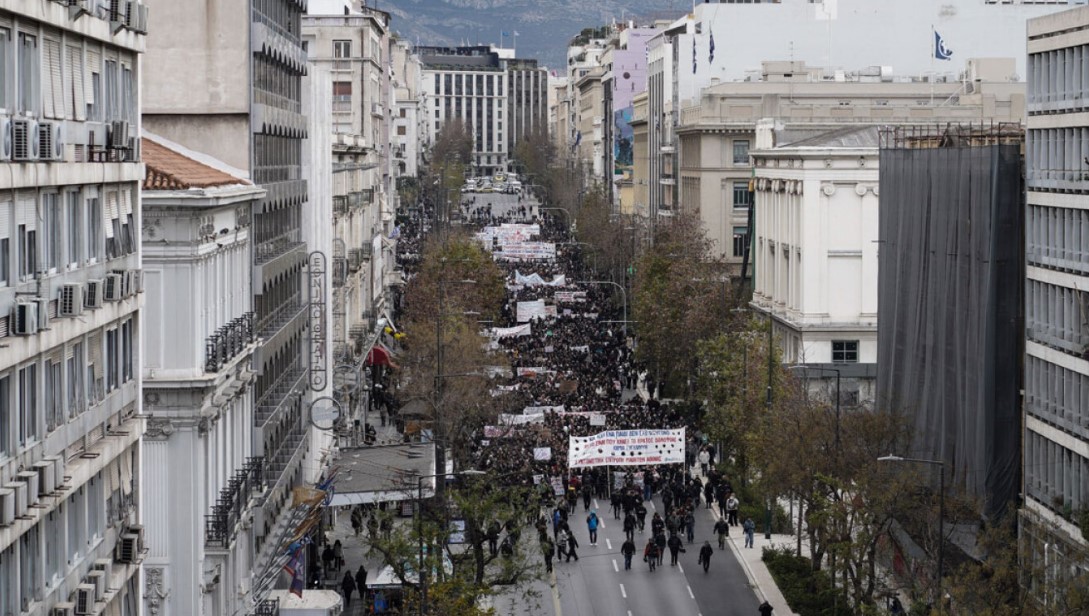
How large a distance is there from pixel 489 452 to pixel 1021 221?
2049cm

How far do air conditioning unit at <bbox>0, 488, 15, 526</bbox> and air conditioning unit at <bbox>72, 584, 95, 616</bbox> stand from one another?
3622 millimetres

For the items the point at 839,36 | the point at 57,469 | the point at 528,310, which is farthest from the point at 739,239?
the point at 57,469

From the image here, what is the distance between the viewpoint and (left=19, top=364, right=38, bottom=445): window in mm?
23844

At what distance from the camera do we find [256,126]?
45.7 metres

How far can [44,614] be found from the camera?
81.0 feet

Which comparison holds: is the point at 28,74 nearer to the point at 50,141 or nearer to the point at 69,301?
the point at 50,141

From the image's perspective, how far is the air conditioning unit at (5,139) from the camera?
21984 millimetres

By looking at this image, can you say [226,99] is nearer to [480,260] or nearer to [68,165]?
[68,165]

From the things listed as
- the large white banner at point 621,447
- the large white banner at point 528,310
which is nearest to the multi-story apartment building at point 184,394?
the large white banner at point 621,447

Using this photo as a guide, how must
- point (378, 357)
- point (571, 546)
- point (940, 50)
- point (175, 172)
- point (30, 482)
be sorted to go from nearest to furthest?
point (30, 482), point (175, 172), point (571, 546), point (378, 357), point (940, 50)

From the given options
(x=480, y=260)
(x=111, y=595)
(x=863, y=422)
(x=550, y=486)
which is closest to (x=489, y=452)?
(x=550, y=486)

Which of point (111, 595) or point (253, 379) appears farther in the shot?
point (253, 379)

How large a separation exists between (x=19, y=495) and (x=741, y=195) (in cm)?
9384

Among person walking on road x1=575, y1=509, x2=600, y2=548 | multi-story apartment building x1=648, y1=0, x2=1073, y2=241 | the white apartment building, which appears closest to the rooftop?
person walking on road x1=575, y1=509, x2=600, y2=548
